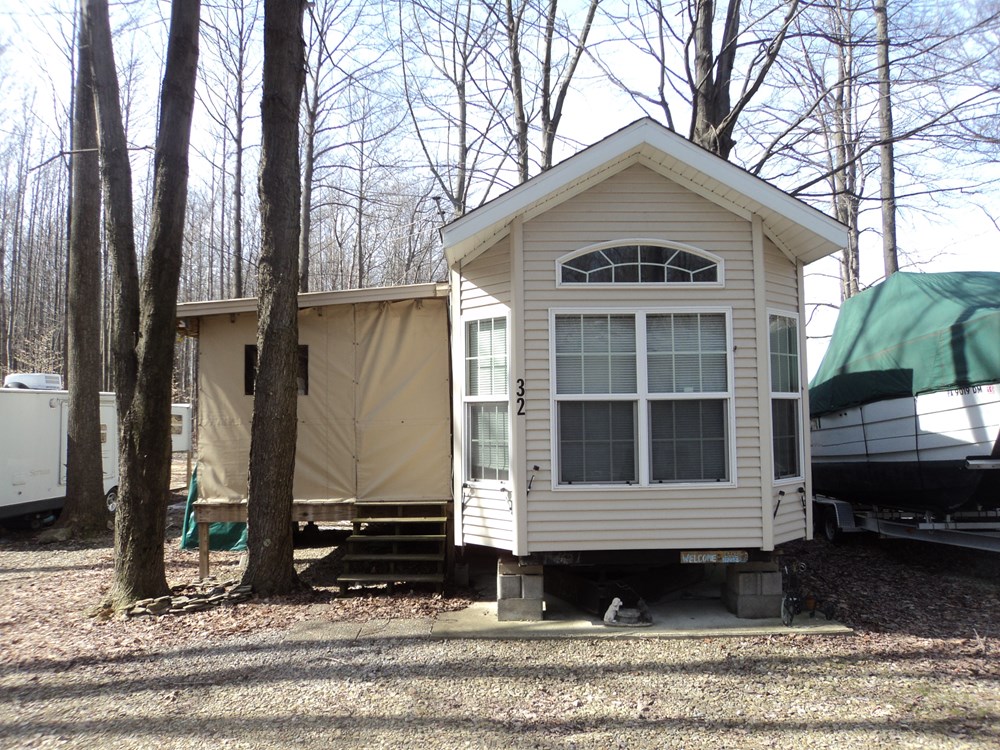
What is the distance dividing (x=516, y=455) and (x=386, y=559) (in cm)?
215

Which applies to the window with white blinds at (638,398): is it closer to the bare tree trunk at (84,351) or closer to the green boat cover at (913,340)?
the green boat cover at (913,340)

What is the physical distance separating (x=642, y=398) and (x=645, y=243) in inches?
57.7

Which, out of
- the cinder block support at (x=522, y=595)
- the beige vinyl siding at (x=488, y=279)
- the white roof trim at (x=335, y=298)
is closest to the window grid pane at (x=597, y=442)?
the cinder block support at (x=522, y=595)

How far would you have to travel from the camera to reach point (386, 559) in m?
7.61

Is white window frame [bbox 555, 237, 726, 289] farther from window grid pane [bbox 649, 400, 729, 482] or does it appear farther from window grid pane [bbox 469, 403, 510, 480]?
window grid pane [bbox 469, 403, 510, 480]

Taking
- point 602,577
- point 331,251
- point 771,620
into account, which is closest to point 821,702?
point 771,620

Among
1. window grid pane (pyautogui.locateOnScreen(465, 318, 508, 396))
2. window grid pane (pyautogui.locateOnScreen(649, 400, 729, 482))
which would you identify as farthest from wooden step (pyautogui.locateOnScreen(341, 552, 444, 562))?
window grid pane (pyautogui.locateOnScreen(649, 400, 729, 482))

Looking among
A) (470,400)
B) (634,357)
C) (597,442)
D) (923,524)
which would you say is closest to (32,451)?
(470,400)

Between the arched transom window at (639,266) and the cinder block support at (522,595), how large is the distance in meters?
2.72

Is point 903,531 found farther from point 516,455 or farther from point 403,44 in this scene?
point 403,44

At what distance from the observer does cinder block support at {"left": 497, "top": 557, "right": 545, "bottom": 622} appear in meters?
6.56

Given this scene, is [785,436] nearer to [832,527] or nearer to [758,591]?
[758,591]

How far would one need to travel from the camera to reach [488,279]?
6.95 m

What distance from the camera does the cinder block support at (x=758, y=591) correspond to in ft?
21.6
